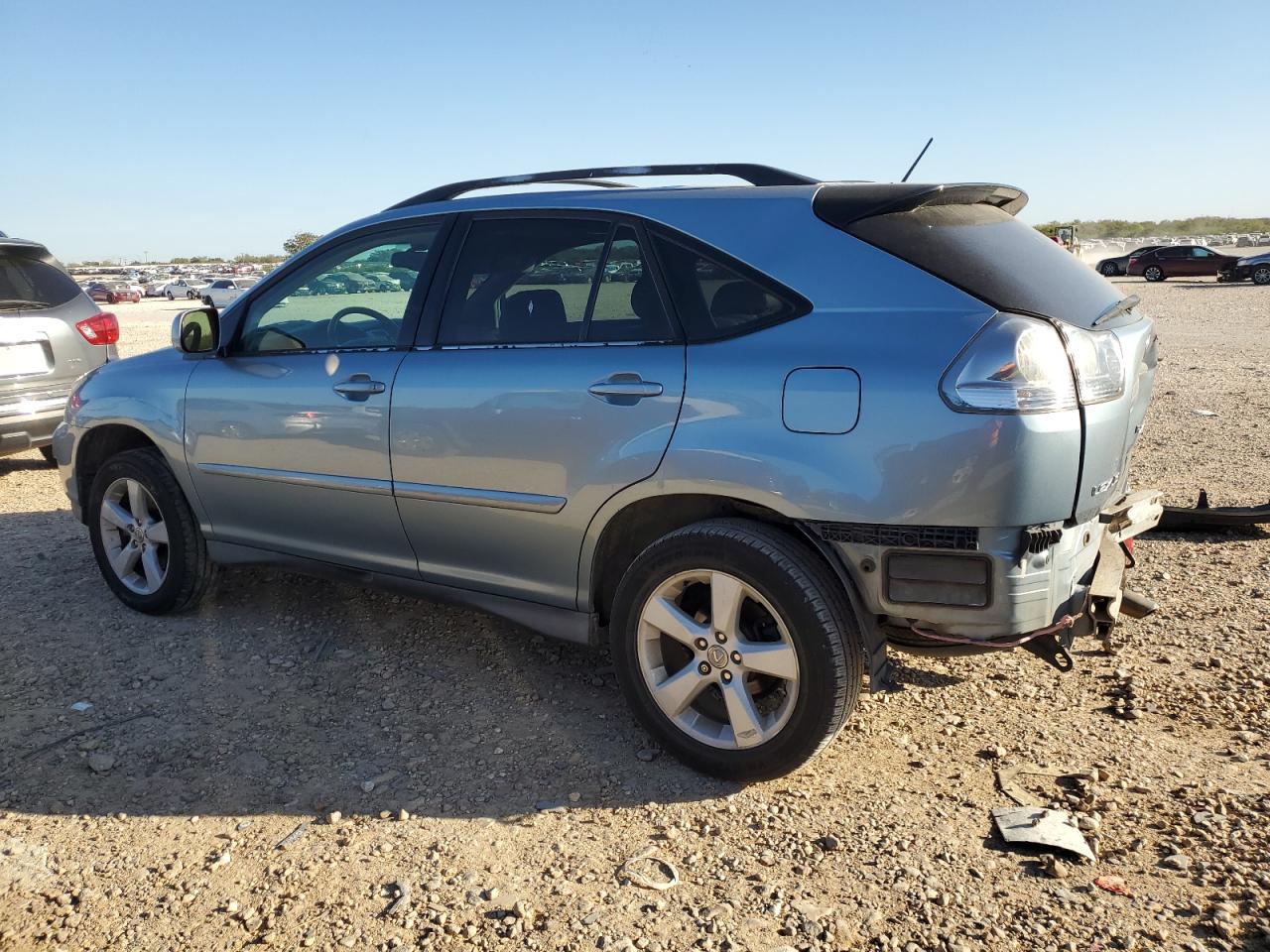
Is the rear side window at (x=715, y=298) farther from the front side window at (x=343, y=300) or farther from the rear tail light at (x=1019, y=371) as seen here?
the front side window at (x=343, y=300)

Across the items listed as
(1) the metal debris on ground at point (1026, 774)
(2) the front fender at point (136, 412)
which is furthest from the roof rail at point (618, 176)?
(1) the metal debris on ground at point (1026, 774)

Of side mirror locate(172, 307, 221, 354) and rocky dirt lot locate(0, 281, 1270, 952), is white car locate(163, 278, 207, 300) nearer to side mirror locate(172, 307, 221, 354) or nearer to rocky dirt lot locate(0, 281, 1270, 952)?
side mirror locate(172, 307, 221, 354)

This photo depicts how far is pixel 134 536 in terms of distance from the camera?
15.5ft

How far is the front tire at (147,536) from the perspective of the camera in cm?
457

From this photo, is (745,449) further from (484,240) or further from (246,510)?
(246,510)

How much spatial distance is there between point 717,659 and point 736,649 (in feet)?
0.27

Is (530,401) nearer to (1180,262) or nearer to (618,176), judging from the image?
(618,176)

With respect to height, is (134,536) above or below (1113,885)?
above

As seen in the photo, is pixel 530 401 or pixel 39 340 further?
pixel 39 340

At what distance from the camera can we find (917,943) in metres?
2.41

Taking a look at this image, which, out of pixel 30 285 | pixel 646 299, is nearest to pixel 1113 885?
pixel 646 299

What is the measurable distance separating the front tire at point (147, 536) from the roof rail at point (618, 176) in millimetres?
1681

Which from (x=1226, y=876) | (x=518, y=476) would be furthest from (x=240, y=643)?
(x=1226, y=876)

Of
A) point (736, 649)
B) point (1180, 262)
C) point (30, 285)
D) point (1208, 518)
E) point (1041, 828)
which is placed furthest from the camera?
point (1180, 262)
